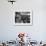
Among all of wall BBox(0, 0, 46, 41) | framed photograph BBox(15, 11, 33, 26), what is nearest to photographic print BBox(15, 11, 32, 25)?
framed photograph BBox(15, 11, 33, 26)

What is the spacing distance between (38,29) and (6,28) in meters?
1.07

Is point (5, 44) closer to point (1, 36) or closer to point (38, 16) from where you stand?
point (1, 36)

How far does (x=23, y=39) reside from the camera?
12.7ft

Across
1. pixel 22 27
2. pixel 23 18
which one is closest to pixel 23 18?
pixel 23 18

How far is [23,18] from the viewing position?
15.1ft

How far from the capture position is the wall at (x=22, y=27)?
455 cm

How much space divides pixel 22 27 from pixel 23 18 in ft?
0.99

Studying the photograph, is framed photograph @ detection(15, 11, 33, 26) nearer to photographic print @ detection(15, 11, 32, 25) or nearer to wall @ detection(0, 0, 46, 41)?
photographic print @ detection(15, 11, 32, 25)

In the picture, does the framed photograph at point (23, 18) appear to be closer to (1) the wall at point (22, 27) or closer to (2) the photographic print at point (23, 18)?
(2) the photographic print at point (23, 18)

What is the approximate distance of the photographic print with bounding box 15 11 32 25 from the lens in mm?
A: 4566

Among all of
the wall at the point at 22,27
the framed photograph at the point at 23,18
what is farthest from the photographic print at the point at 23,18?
the wall at the point at 22,27

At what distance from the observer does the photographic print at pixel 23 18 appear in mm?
4566

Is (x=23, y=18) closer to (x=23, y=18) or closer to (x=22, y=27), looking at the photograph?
(x=23, y=18)

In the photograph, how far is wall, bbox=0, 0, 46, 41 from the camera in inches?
179
